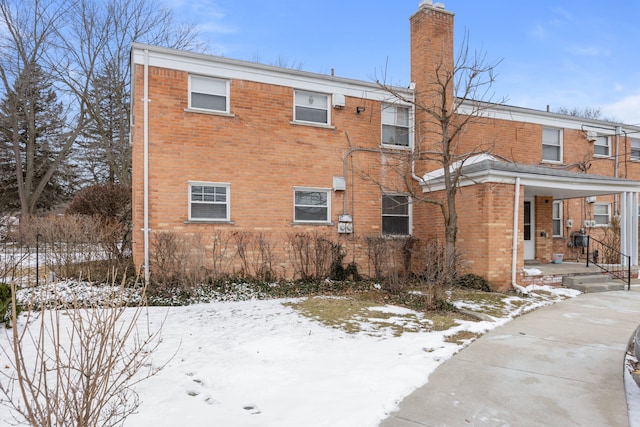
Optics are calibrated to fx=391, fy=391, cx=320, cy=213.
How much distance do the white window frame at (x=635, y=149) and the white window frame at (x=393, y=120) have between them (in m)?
10.8

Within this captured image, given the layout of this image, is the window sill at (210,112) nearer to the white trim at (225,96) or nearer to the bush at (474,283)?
the white trim at (225,96)

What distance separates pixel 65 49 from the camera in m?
20.3

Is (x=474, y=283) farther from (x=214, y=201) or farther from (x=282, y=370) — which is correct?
(x=214, y=201)

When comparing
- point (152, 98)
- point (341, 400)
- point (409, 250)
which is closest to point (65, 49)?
point (152, 98)

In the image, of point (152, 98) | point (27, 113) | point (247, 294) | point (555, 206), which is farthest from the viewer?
point (27, 113)

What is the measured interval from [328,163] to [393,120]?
2.75 metres

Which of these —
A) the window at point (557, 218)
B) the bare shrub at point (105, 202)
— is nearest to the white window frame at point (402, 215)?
the window at point (557, 218)

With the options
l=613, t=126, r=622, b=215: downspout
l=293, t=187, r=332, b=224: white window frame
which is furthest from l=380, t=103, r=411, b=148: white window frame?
l=613, t=126, r=622, b=215: downspout

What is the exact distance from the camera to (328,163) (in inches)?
449

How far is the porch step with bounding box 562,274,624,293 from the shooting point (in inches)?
388

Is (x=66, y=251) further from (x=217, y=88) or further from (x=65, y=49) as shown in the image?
(x=65, y=49)

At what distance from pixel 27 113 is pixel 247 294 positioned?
856 inches

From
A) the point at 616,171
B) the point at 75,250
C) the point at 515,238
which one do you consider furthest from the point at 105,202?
the point at 616,171

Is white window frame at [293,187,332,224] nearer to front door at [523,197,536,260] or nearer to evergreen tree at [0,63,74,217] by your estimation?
front door at [523,197,536,260]
